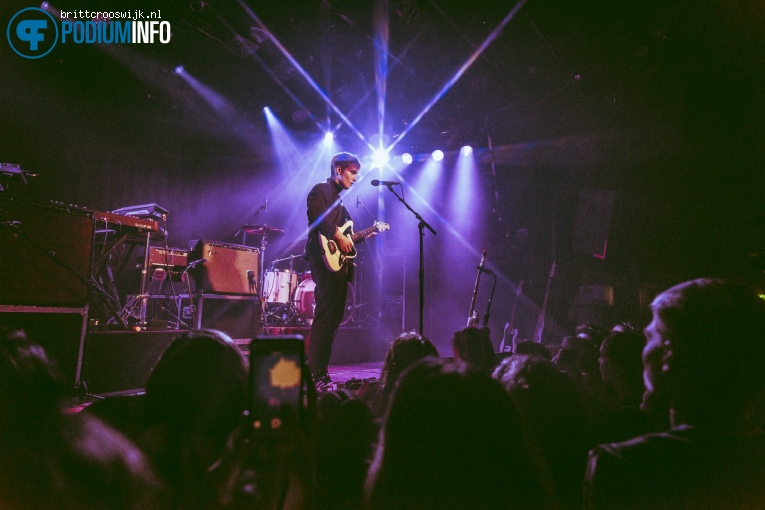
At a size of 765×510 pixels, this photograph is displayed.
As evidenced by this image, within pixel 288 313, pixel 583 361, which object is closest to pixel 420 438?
pixel 583 361

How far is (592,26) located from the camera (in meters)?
6.62

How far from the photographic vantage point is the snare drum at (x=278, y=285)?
27.3 feet

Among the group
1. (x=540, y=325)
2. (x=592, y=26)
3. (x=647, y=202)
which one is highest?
(x=592, y=26)

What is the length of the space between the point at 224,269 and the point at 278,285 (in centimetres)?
223

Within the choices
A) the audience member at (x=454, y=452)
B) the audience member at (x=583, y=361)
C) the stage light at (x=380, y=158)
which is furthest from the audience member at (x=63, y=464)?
the stage light at (x=380, y=158)

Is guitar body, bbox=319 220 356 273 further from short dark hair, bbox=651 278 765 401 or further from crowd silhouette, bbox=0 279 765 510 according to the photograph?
short dark hair, bbox=651 278 765 401

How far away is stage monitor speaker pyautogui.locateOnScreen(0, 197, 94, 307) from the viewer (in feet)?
10.6

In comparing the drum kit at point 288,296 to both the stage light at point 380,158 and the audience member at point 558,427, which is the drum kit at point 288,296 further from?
the audience member at point 558,427

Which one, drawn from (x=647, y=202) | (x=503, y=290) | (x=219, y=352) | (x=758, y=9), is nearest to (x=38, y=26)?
(x=219, y=352)

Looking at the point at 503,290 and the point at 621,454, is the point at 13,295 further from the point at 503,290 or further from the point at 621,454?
the point at 503,290

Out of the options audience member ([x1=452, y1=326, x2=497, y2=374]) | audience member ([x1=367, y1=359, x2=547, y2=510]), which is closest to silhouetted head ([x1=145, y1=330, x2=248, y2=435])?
audience member ([x1=367, y1=359, x2=547, y2=510])

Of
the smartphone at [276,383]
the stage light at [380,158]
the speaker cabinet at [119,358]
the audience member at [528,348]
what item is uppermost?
the stage light at [380,158]

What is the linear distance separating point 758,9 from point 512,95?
3.81 metres

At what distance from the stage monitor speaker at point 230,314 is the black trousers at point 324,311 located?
2.49 metres
